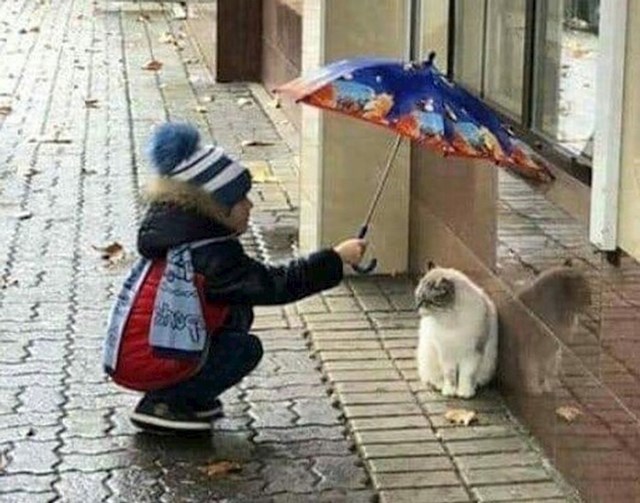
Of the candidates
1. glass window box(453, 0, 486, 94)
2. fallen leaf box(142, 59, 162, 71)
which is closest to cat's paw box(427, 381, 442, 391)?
glass window box(453, 0, 486, 94)

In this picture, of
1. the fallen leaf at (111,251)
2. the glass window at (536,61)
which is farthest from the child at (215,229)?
the fallen leaf at (111,251)

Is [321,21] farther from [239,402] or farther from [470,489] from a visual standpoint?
[470,489]

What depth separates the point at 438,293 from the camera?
20.1 feet

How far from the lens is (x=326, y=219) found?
8133mm

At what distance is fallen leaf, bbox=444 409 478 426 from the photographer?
5980 millimetres

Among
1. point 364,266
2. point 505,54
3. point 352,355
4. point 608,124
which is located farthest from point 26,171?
point 608,124

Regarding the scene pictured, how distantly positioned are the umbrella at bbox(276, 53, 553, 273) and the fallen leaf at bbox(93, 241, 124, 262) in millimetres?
3198

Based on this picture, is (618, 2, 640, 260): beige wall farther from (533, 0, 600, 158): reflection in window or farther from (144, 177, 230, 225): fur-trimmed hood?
(144, 177, 230, 225): fur-trimmed hood

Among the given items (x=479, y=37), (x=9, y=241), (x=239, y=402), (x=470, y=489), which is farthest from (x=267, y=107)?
(x=470, y=489)

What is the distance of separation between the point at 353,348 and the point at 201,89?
837cm

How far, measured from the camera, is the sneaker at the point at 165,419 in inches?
229

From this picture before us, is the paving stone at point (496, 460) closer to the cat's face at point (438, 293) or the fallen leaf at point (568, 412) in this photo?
the fallen leaf at point (568, 412)

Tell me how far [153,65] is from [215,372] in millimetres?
11150

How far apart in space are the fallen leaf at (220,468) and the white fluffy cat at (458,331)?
3.38 ft
